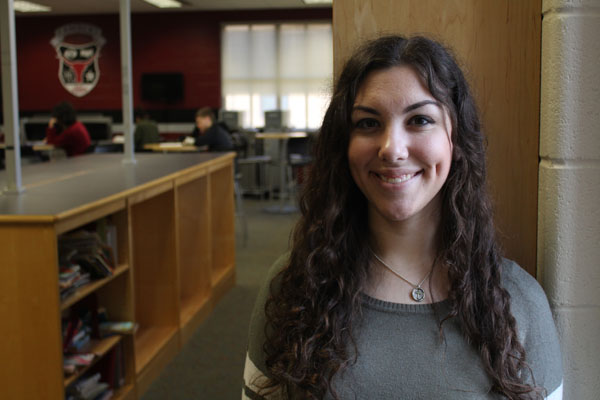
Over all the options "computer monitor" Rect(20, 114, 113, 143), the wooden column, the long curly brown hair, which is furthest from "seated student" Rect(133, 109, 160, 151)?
the long curly brown hair

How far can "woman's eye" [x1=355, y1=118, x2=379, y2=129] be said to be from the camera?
112 cm

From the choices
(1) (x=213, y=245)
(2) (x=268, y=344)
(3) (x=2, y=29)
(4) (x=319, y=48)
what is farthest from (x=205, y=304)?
(4) (x=319, y=48)

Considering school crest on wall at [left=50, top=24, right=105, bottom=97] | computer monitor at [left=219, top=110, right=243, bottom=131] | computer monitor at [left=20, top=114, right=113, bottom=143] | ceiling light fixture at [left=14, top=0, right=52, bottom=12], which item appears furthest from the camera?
school crest on wall at [left=50, top=24, right=105, bottom=97]

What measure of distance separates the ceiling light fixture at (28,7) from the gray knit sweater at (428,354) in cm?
1092

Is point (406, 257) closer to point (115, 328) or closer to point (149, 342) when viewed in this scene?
point (115, 328)

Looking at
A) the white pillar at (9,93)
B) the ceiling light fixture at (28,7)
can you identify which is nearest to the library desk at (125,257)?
the white pillar at (9,93)

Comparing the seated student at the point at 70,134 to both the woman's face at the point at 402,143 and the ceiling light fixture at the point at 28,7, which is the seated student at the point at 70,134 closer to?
the ceiling light fixture at the point at 28,7

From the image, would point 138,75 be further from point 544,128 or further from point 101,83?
point 544,128

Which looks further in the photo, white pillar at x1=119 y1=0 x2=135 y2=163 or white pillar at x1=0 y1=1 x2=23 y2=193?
white pillar at x1=119 y1=0 x2=135 y2=163

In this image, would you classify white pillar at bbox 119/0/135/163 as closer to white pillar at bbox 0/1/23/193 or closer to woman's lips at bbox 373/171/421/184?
white pillar at bbox 0/1/23/193

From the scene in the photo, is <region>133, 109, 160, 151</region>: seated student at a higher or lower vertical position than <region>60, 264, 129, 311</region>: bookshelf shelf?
higher

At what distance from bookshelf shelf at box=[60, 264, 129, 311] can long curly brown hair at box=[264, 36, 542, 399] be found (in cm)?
150

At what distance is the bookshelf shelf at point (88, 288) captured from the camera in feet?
8.04

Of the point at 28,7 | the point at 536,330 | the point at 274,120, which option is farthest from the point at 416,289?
A: the point at 28,7
